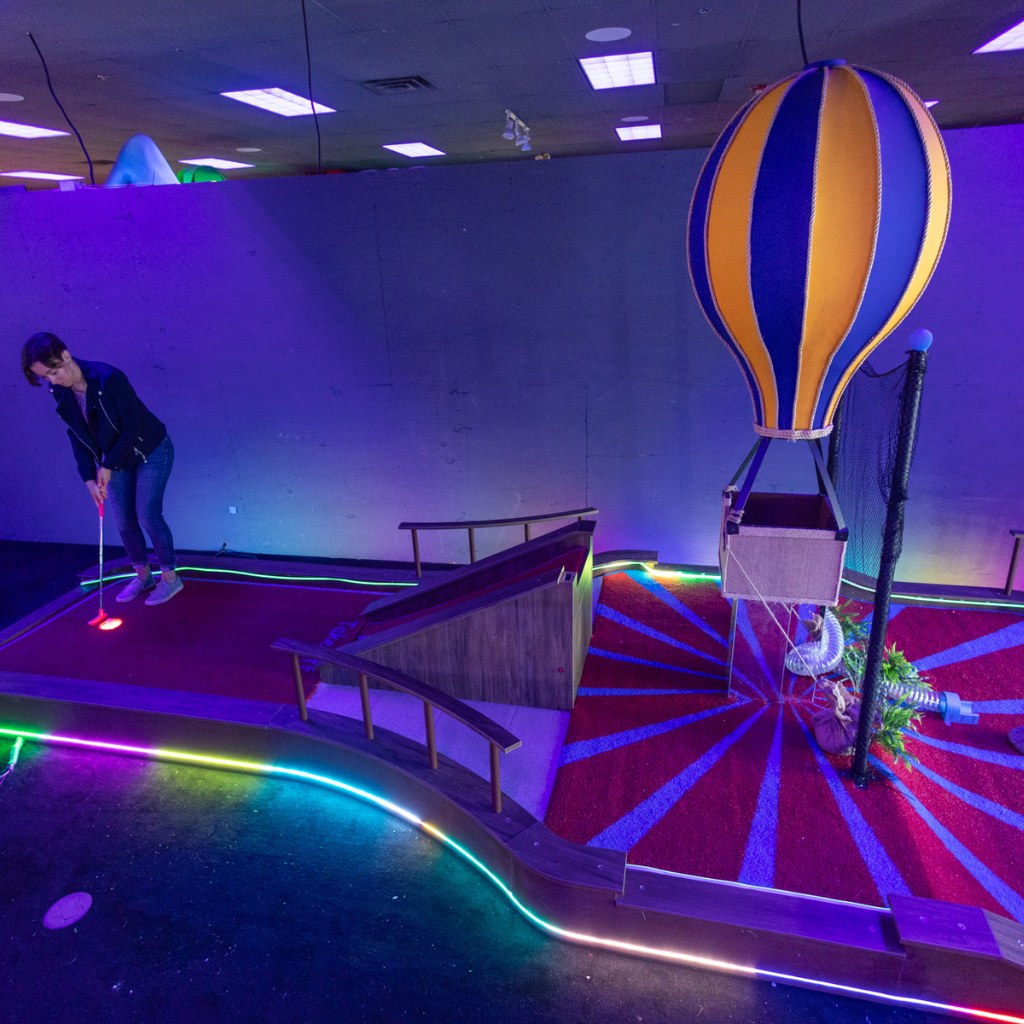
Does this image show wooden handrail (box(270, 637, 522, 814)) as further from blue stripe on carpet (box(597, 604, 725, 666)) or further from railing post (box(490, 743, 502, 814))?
blue stripe on carpet (box(597, 604, 725, 666))

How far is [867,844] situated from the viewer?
2789 millimetres

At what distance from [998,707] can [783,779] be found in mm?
1368

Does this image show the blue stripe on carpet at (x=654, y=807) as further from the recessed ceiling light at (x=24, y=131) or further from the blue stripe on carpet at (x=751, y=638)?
the recessed ceiling light at (x=24, y=131)

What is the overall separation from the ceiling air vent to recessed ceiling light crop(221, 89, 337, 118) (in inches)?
24.0

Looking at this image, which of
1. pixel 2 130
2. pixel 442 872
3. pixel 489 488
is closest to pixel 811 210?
pixel 442 872

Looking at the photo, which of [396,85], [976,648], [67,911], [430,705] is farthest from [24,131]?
[976,648]

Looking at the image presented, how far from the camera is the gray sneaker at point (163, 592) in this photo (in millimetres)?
5020

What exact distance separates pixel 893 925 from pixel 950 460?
3589 millimetres

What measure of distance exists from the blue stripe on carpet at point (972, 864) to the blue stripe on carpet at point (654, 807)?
0.78 meters

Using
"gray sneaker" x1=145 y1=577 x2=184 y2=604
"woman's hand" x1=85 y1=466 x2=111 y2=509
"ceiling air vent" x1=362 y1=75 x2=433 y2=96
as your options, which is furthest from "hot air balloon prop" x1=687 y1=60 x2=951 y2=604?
"ceiling air vent" x1=362 y1=75 x2=433 y2=96

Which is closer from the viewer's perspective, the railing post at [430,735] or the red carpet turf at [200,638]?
the railing post at [430,735]

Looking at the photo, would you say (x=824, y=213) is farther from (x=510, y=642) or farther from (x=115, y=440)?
(x=115, y=440)

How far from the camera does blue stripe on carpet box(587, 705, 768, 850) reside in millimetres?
2861

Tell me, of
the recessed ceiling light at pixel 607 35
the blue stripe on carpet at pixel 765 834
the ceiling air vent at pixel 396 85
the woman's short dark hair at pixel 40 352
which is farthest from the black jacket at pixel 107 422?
the blue stripe on carpet at pixel 765 834
